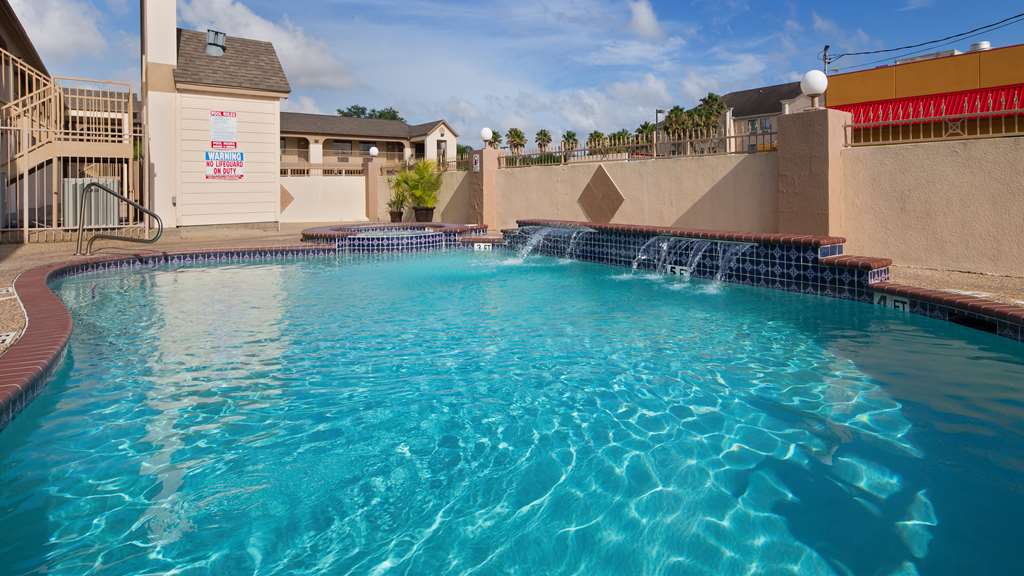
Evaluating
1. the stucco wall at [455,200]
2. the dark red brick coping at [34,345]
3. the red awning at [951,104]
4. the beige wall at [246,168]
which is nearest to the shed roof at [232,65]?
the beige wall at [246,168]

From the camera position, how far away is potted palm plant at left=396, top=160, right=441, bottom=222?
20812 mm

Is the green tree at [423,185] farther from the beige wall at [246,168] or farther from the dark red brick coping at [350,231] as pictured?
the beige wall at [246,168]

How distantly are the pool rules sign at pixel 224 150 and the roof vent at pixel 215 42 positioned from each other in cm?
180

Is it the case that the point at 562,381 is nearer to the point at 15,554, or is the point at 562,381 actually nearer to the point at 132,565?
the point at 132,565

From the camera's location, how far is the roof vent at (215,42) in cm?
1753

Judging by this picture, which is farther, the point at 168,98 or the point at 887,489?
the point at 168,98

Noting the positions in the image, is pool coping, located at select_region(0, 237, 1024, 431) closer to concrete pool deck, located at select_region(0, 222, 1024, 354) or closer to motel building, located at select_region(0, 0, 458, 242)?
concrete pool deck, located at select_region(0, 222, 1024, 354)

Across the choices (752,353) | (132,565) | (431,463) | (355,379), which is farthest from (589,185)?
(132,565)

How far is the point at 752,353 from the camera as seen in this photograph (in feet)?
18.3

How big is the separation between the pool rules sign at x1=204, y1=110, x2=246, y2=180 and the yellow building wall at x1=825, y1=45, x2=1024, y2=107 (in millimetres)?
17772

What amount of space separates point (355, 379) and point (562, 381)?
159cm

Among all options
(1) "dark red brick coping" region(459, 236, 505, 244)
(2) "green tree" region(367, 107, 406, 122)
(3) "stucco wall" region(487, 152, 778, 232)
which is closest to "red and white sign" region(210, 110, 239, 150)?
(1) "dark red brick coping" region(459, 236, 505, 244)

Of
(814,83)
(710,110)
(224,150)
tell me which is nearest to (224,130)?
(224,150)

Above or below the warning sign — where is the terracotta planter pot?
below
